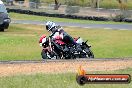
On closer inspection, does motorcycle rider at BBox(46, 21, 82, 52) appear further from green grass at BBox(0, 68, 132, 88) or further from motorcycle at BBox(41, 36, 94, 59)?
green grass at BBox(0, 68, 132, 88)

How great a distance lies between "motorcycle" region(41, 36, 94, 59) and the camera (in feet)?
55.9

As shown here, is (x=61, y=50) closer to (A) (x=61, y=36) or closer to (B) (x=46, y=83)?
(A) (x=61, y=36)

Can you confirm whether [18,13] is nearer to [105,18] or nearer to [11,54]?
[105,18]

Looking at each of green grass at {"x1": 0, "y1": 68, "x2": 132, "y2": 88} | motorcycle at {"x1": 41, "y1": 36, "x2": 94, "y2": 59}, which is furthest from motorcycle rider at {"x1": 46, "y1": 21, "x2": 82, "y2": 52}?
green grass at {"x1": 0, "y1": 68, "x2": 132, "y2": 88}

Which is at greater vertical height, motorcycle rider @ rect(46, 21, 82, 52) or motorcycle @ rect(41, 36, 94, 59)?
motorcycle rider @ rect(46, 21, 82, 52)

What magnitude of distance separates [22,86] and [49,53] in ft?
27.6

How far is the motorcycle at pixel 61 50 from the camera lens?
17031mm

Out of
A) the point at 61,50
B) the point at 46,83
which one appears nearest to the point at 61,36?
the point at 61,50

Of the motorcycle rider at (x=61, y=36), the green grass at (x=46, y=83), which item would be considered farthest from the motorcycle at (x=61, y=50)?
the green grass at (x=46, y=83)

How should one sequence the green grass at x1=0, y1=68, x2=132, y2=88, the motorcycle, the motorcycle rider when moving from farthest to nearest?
the motorcycle, the motorcycle rider, the green grass at x1=0, y1=68, x2=132, y2=88

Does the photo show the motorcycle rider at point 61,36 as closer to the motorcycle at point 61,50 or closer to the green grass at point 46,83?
the motorcycle at point 61,50

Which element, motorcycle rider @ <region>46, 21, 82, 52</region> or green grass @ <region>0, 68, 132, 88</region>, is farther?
motorcycle rider @ <region>46, 21, 82, 52</region>

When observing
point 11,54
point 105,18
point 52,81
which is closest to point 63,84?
point 52,81

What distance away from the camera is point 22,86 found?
8.73 metres
